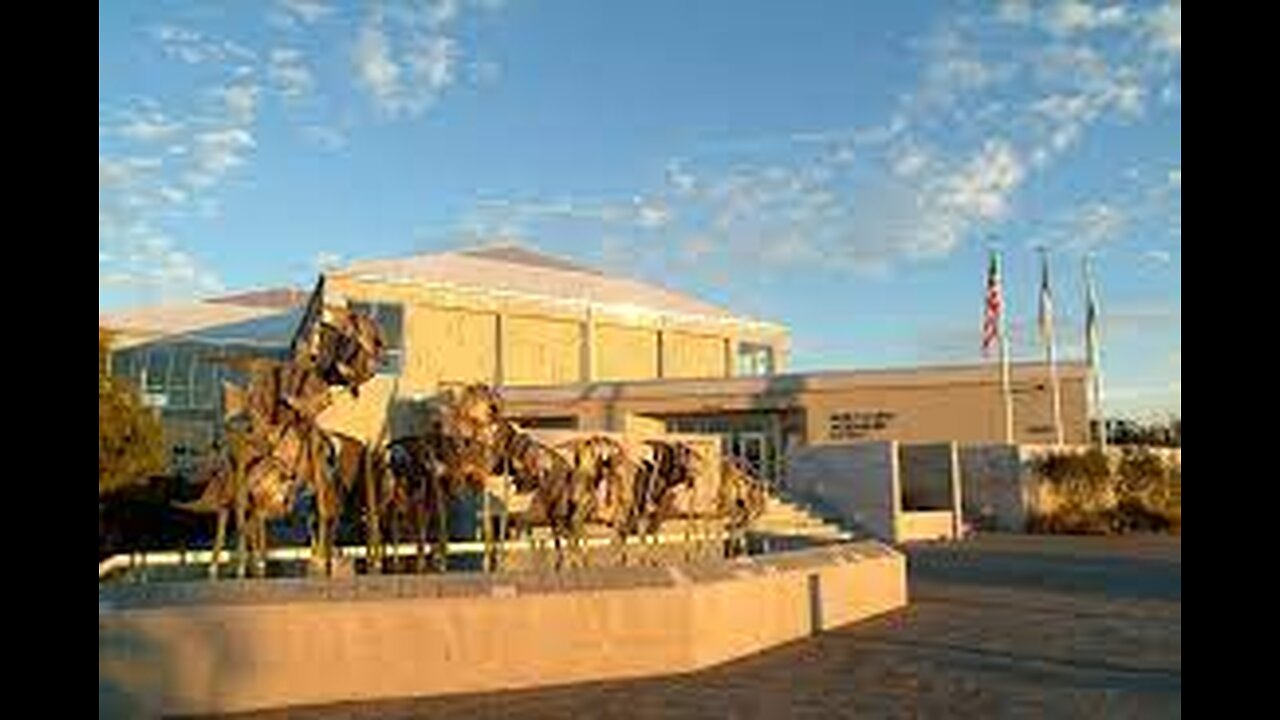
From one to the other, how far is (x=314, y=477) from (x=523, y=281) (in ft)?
142

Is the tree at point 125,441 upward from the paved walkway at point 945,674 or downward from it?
upward

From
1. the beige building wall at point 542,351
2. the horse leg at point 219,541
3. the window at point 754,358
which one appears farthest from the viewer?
the window at point 754,358

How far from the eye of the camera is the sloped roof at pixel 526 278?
1948 inches

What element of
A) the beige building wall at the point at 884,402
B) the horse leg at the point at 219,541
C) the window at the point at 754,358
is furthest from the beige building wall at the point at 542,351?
the horse leg at the point at 219,541

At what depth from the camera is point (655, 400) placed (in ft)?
150

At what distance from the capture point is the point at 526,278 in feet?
186

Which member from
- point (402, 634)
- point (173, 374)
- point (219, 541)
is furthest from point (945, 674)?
point (173, 374)

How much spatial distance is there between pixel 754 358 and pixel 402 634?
5360 cm

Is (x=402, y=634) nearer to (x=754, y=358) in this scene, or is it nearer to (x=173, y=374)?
(x=173, y=374)

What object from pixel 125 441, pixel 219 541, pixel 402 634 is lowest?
pixel 402 634

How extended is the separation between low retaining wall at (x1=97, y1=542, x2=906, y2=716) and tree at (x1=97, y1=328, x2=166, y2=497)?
1743 centimetres

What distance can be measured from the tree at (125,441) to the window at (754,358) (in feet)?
122

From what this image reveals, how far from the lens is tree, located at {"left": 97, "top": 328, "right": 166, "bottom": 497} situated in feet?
87.2

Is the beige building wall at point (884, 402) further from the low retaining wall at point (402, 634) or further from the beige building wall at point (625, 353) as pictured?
the low retaining wall at point (402, 634)
